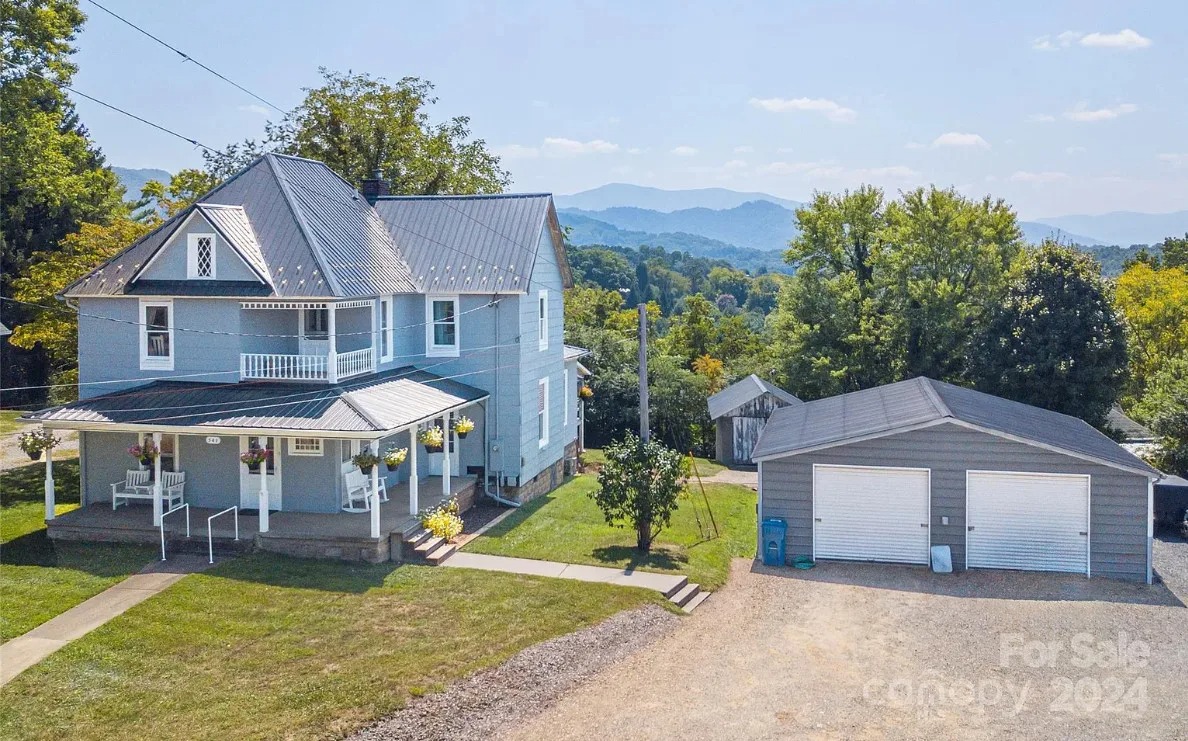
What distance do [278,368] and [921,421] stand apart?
46.0 ft

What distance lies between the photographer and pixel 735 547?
20328 millimetres

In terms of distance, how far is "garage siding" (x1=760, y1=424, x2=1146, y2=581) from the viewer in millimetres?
17953

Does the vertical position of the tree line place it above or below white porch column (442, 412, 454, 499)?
above

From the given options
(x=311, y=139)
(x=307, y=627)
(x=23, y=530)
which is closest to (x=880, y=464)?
(x=307, y=627)

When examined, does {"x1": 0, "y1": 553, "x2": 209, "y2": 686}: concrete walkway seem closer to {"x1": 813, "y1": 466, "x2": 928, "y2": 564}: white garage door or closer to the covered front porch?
the covered front porch

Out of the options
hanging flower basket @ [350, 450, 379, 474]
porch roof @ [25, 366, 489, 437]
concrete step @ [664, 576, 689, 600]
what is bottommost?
concrete step @ [664, 576, 689, 600]

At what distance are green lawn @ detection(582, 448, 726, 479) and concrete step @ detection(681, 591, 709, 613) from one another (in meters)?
13.9

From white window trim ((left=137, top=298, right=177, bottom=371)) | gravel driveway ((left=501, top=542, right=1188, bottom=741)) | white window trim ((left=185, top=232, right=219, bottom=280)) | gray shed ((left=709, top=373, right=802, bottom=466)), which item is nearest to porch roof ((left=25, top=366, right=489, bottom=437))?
white window trim ((left=137, top=298, right=177, bottom=371))

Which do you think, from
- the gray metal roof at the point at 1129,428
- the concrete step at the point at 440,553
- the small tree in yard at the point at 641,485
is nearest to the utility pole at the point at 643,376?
the small tree in yard at the point at 641,485

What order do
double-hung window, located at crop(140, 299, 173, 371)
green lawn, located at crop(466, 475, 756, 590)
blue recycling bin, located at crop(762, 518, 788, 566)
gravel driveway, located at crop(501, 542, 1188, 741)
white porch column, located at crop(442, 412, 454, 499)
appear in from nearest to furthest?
gravel driveway, located at crop(501, 542, 1188, 741)
green lawn, located at crop(466, 475, 756, 590)
blue recycling bin, located at crop(762, 518, 788, 566)
double-hung window, located at crop(140, 299, 173, 371)
white porch column, located at crop(442, 412, 454, 499)

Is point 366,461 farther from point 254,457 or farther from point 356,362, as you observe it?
point 356,362

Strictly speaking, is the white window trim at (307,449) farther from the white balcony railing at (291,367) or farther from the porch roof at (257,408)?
the white balcony railing at (291,367)

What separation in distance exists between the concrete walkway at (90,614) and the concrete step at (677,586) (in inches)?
340

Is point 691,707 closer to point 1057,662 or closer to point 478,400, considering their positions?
point 1057,662
